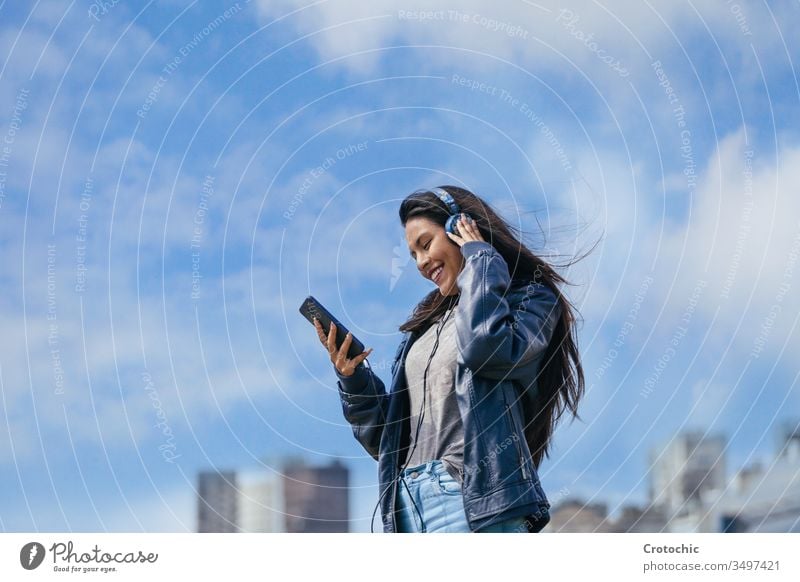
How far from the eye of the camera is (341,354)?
539 centimetres

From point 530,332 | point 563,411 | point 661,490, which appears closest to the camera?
point 530,332

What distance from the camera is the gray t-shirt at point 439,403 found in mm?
4836

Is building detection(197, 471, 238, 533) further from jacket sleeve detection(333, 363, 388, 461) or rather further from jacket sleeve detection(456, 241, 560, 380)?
jacket sleeve detection(456, 241, 560, 380)

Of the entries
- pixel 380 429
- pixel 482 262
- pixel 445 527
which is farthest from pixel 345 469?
pixel 482 262

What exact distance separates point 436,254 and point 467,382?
2.66 ft

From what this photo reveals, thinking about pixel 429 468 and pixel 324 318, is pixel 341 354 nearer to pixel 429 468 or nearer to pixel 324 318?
pixel 324 318

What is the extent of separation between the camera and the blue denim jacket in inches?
183

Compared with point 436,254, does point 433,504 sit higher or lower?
lower

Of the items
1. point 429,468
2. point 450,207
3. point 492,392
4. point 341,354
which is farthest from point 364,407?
point 450,207

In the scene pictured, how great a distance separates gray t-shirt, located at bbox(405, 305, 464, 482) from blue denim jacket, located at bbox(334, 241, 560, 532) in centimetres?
8

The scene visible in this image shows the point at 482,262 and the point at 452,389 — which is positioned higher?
the point at 482,262
